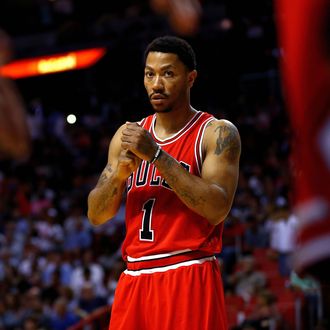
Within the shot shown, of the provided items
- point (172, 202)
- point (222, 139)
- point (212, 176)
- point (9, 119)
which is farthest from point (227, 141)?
point (9, 119)

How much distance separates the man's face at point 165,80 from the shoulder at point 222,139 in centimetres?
24

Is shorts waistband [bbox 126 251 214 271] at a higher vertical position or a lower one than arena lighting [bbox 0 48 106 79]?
lower

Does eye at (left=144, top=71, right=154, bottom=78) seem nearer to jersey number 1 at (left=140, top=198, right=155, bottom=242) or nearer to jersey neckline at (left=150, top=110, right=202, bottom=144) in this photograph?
jersey neckline at (left=150, top=110, right=202, bottom=144)

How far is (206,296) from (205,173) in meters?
0.62

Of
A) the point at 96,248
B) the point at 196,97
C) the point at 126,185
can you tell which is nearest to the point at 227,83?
the point at 196,97

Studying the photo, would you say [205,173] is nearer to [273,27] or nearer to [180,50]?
[180,50]

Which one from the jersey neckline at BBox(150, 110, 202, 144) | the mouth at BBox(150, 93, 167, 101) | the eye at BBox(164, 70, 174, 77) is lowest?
the jersey neckline at BBox(150, 110, 202, 144)

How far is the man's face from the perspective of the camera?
4371mm

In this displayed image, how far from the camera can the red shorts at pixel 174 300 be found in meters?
4.20

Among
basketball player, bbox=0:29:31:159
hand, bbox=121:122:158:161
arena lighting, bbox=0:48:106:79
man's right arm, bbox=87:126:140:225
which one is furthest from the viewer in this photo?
arena lighting, bbox=0:48:106:79

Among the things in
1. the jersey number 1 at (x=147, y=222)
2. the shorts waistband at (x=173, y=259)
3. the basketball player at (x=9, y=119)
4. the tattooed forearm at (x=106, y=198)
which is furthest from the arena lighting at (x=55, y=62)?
the basketball player at (x=9, y=119)

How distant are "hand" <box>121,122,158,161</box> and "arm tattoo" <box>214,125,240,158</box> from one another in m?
0.36

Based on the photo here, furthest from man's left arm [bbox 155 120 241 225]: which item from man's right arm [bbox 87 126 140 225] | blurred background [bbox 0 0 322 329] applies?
blurred background [bbox 0 0 322 329]

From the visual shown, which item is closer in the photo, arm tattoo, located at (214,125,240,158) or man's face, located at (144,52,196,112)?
arm tattoo, located at (214,125,240,158)
